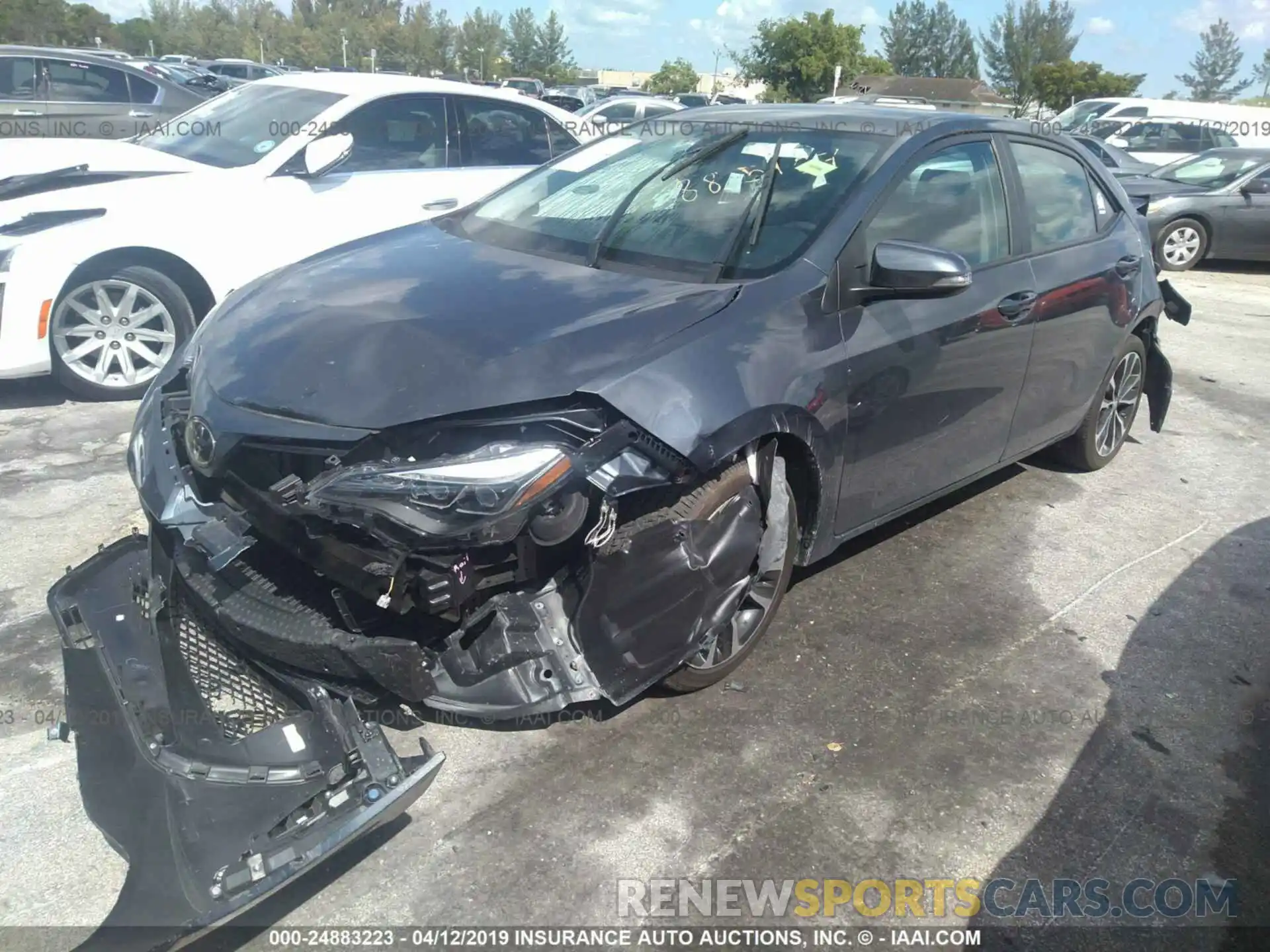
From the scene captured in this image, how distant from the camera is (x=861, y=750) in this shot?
3010 mm

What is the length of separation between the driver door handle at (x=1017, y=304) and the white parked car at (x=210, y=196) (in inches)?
148

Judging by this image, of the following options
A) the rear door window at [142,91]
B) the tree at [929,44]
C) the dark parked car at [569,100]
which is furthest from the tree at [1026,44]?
the rear door window at [142,91]

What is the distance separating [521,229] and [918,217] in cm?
147

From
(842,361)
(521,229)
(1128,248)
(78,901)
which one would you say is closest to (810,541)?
(842,361)

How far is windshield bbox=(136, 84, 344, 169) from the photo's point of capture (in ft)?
20.1

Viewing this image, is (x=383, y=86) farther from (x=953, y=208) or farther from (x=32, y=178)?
(x=953, y=208)

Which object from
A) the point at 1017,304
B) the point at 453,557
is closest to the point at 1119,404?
the point at 1017,304

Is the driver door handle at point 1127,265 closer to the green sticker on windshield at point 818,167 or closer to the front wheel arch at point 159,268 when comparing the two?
the green sticker on windshield at point 818,167

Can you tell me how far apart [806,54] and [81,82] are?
1687 inches

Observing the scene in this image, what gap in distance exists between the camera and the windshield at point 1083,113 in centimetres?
2034

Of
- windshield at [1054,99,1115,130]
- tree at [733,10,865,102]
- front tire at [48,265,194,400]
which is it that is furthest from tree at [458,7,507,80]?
front tire at [48,265,194,400]

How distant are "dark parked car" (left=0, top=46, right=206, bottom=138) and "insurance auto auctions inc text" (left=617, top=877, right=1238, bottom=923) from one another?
8737mm

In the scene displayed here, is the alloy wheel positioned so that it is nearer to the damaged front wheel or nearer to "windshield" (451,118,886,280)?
"windshield" (451,118,886,280)

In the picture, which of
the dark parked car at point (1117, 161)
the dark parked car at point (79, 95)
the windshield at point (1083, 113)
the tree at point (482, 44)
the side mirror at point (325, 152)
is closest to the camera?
the side mirror at point (325, 152)
